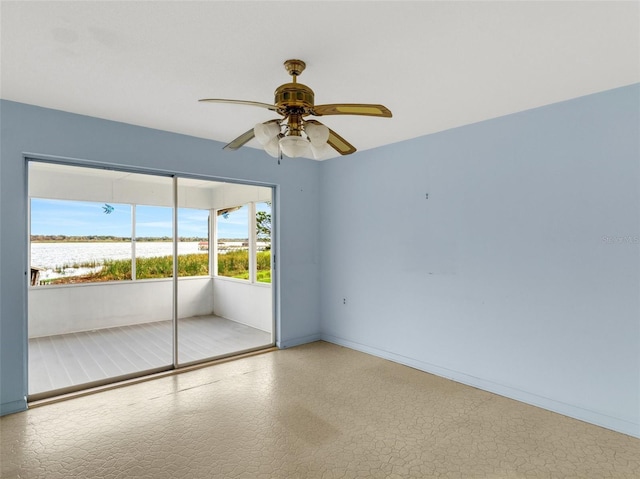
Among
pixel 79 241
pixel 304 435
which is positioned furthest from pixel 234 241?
pixel 304 435

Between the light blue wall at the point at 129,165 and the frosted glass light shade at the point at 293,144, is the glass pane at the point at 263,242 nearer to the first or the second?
the light blue wall at the point at 129,165

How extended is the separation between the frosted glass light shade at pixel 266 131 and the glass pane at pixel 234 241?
3353mm

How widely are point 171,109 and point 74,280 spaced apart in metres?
2.75

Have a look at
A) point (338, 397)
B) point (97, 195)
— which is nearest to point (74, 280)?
point (97, 195)

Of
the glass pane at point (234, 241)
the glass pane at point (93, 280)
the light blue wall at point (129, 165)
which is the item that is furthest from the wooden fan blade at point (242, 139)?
the glass pane at point (234, 241)

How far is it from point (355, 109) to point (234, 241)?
13.3 feet

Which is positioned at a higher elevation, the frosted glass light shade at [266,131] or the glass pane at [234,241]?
the frosted glass light shade at [266,131]

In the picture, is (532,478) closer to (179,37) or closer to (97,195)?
(179,37)

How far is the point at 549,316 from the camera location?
292cm

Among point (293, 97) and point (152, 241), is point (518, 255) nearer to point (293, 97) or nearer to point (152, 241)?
point (293, 97)

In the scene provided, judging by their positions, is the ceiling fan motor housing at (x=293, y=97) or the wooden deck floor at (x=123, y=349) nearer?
the ceiling fan motor housing at (x=293, y=97)

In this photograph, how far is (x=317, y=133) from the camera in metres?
2.05

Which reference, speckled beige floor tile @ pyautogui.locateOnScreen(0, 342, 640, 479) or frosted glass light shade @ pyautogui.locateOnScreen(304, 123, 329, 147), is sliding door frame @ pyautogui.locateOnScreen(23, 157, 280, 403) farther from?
frosted glass light shade @ pyautogui.locateOnScreen(304, 123, 329, 147)

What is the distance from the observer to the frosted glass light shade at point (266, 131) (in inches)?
80.9
